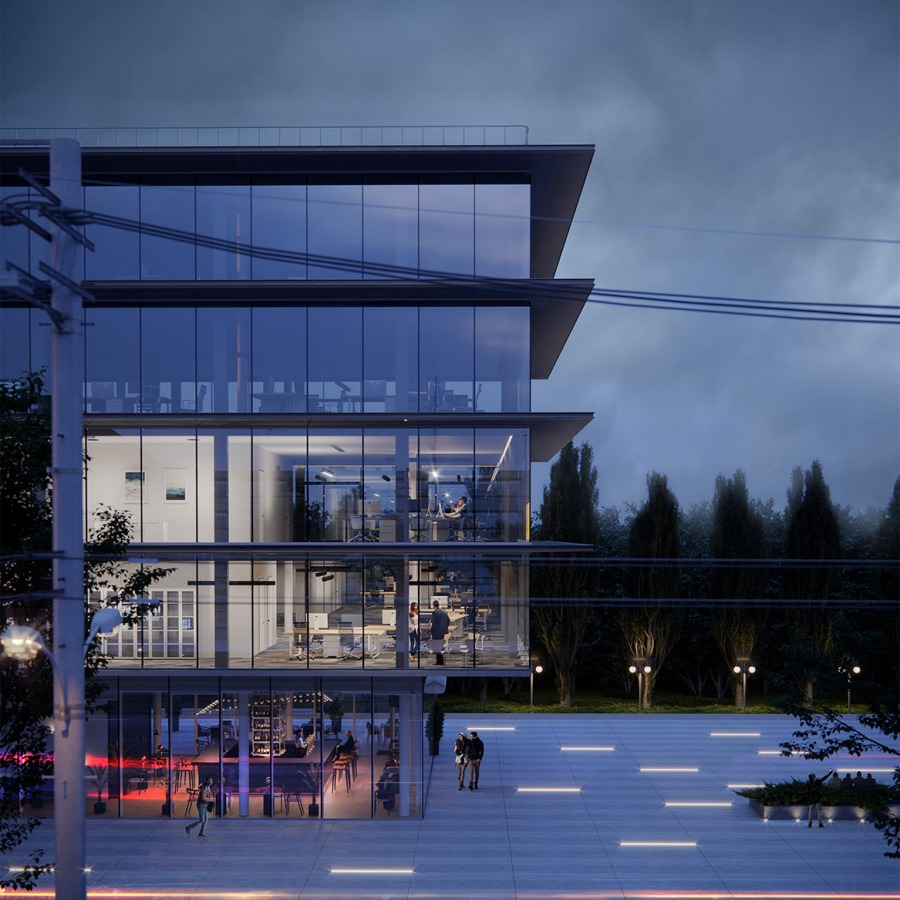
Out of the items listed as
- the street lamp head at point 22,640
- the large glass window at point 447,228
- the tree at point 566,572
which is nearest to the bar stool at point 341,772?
the large glass window at point 447,228

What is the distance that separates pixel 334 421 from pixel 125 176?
7.88 m

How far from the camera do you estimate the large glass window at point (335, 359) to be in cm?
2053

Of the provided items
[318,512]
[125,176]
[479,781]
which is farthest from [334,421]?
[479,781]

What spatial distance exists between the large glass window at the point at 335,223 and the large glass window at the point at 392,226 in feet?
0.71

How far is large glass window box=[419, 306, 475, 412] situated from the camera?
20.4 metres

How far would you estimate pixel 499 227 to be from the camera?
20719 millimetres

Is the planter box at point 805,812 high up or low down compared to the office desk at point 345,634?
down

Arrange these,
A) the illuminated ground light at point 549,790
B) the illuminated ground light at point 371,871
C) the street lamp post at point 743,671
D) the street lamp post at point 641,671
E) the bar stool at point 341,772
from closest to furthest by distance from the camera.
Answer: the illuminated ground light at point 371,871 → the bar stool at point 341,772 → the illuminated ground light at point 549,790 → the street lamp post at point 641,671 → the street lamp post at point 743,671

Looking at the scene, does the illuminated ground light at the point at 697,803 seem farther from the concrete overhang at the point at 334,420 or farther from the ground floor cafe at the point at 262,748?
the concrete overhang at the point at 334,420

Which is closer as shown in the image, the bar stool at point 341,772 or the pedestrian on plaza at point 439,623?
the pedestrian on plaza at point 439,623

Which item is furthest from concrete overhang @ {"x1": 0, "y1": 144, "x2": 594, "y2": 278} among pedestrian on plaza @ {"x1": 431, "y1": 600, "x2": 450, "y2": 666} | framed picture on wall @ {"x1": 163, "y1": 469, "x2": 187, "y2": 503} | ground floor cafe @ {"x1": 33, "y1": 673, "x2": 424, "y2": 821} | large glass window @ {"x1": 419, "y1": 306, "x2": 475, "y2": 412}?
ground floor cafe @ {"x1": 33, "y1": 673, "x2": 424, "y2": 821}

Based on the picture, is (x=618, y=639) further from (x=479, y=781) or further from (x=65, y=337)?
(x=65, y=337)

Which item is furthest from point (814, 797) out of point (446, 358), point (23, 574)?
point (23, 574)

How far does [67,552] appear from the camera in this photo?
733cm
